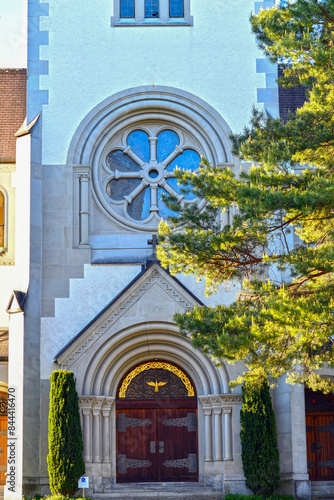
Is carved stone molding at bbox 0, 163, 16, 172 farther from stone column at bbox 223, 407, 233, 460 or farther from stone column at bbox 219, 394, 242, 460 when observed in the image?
stone column at bbox 223, 407, 233, 460

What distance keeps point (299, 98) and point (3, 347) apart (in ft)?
34.2

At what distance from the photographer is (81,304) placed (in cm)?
2062

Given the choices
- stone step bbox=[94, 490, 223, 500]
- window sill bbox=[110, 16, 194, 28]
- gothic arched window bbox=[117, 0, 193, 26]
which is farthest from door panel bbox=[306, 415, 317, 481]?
gothic arched window bbox=[117, 0, 193, 26]

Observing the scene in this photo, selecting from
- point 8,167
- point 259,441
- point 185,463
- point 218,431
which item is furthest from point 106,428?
point 8,167

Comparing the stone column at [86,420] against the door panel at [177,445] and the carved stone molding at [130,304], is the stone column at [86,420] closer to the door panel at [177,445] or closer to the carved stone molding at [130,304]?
the carved stone molding at [130,304]

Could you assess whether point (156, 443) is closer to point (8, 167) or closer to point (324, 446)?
point (324, 446)

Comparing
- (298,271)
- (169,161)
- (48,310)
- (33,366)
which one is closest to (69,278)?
(48,310)

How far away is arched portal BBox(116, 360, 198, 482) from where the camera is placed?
20.4m

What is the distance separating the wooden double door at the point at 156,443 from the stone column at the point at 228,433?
1090mm

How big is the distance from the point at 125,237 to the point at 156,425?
14.9 feet

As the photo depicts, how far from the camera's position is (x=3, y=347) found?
21.3 metres

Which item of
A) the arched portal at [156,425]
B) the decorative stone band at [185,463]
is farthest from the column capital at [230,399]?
the decorative stone band at [185,463]

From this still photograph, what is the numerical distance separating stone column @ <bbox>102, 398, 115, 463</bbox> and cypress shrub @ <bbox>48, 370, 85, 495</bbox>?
3.19 feet

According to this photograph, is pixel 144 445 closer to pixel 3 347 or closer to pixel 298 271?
pixel 3 347
